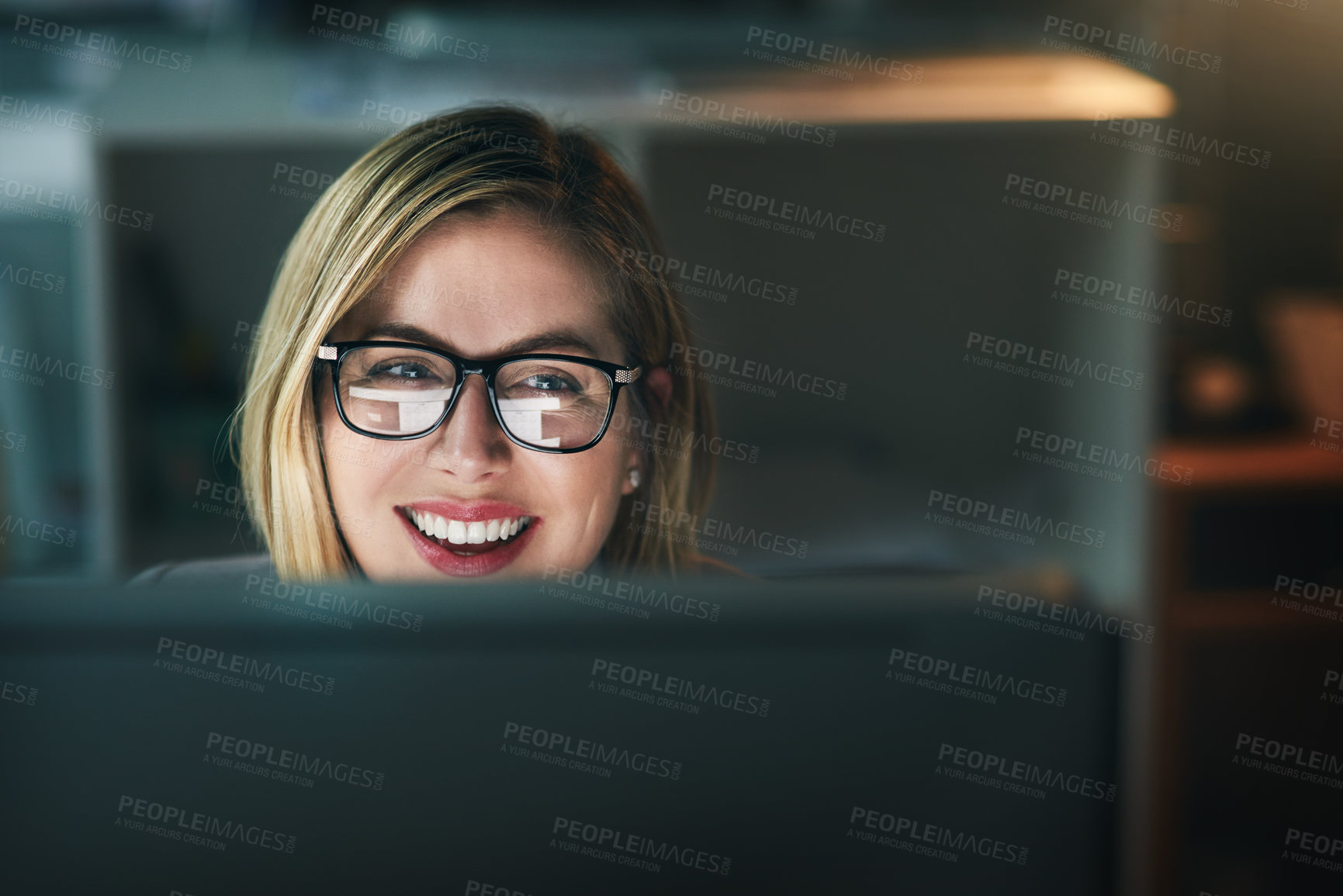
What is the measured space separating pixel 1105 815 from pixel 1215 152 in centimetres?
84

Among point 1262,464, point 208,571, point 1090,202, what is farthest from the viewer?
point 1262,464

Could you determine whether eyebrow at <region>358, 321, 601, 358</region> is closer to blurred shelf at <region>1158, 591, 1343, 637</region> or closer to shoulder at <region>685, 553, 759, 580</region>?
shoulder at <region>685, 553, 759, 580</region>

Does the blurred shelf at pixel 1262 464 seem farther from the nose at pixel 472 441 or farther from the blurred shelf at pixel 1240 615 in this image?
the nose at pixel 472 441

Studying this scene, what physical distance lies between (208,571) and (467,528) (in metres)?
0.29

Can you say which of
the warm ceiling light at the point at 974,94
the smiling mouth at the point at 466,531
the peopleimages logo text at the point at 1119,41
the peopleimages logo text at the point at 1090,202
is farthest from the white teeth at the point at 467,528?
the peopleimages logo text at the point at 1119,41

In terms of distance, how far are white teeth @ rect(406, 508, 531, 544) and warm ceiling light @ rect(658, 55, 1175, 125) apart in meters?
0.54

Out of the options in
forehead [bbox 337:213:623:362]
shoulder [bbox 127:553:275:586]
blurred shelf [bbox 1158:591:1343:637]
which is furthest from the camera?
blurred shelf [bbox 1158:591:1343:637]

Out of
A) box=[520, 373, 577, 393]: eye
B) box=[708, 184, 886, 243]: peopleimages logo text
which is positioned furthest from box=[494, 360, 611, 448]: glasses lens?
box=[708, 184, 886, 243]: peopleimages logo text

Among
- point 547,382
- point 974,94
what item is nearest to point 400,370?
point 547,382

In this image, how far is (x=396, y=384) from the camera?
0.78 meters

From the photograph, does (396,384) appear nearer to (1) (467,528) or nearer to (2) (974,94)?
(1) (467,528)

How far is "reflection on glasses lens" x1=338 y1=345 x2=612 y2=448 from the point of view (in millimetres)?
773

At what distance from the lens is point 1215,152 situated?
114 centimetres

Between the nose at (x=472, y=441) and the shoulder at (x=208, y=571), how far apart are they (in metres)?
0.23
